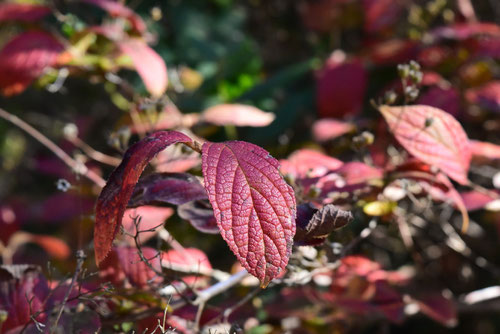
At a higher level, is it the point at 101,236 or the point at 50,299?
the point at 101,236

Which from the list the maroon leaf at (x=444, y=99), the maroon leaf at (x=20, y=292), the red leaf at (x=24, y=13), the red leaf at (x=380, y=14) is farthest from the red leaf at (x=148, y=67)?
the red leaf at (x=380, y=14)

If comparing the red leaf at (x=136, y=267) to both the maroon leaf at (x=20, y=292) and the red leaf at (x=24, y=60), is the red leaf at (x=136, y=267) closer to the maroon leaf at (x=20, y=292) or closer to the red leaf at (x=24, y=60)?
the maroon leaf at (x=20, y=292)

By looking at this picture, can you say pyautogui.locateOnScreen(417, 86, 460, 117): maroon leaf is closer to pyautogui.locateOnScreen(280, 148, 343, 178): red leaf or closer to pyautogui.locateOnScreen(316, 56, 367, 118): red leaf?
pyautogui.locateOnScreen(316, 56, 367, 118): red leaf

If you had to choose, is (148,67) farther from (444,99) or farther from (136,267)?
(444,99)

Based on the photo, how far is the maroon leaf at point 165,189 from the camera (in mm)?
745

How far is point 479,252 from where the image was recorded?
155cm

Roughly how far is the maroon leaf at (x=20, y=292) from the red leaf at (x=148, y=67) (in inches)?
17.2

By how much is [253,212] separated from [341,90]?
2.65 feet

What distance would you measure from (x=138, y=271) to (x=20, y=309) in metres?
0.17

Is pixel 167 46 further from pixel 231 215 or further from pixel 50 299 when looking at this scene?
pixel 231 215

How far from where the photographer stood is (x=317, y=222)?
652 mm

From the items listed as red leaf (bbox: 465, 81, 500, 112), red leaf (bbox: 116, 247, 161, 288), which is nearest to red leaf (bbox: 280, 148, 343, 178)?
red leaf (bbox: 116, 247, 161, 288)

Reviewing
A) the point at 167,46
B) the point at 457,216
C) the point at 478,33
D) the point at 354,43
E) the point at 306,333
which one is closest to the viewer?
the point at 306,333

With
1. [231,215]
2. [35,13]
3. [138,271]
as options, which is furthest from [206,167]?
[35,13]
